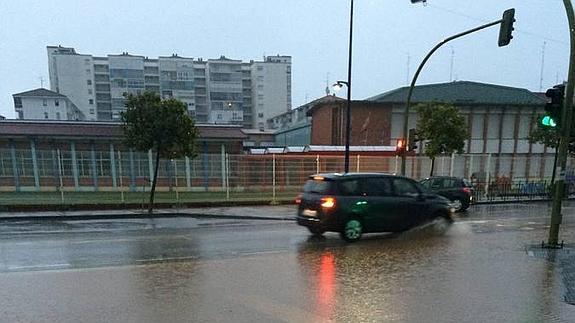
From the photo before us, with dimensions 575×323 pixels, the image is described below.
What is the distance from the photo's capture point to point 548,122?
898 centimetres

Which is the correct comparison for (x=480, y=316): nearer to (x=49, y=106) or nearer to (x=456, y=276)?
(x=456, y=276)

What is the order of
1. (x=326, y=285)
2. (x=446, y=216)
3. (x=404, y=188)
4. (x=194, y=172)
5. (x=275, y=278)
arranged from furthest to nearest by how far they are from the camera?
(x=194, y=172), (x=446, y=216), (x=404, y=188), (x=275, y=278), (x=326, y=285)

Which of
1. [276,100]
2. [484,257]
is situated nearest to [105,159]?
[484,257]

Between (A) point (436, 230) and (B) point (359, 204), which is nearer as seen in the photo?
(B) point (359, 204)

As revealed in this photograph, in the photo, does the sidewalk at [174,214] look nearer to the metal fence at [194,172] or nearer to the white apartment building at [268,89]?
the metal fence at [194,172]

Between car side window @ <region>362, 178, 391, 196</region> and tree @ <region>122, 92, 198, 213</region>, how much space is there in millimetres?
7500

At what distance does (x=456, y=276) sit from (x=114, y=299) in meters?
5.21

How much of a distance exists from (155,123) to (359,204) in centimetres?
804

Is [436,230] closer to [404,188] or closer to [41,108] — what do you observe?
[404,188]

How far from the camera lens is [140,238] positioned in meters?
9.86

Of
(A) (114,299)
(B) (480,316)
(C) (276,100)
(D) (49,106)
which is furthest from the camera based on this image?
(C) (276,100)

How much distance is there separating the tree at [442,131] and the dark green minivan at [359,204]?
11.2 meters

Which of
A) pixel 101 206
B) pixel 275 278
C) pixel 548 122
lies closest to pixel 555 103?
pixel 548 122

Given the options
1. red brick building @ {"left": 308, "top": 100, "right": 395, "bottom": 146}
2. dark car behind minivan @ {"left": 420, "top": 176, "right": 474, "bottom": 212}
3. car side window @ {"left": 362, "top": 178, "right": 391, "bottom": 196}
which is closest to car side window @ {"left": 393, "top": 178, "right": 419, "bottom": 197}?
car side window @ {"left": 362, "top": 178, "right": 391, "bottom": 196}
